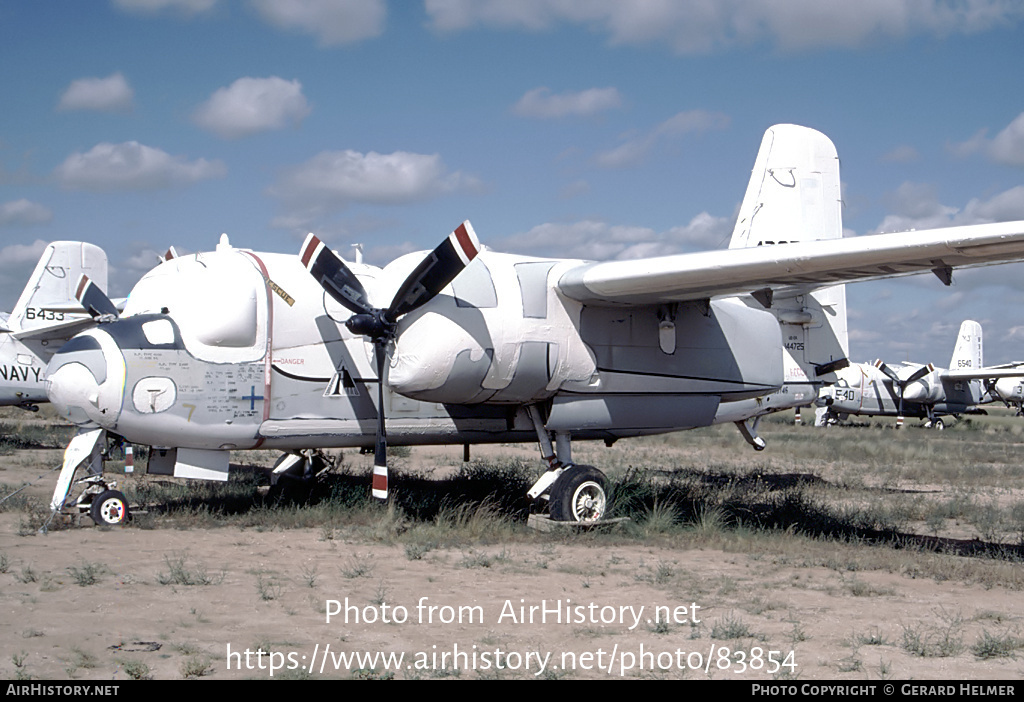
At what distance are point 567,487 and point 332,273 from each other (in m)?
4.10

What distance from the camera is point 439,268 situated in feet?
33.8

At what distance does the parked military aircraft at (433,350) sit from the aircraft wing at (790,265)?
3cm

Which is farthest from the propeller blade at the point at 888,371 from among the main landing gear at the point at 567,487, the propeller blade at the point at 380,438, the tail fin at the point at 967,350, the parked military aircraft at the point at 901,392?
the propeller blade at the point at 380,438

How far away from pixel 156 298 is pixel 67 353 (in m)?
1.38

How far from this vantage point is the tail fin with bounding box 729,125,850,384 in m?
15.1

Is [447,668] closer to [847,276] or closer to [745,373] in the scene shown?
[847,276]

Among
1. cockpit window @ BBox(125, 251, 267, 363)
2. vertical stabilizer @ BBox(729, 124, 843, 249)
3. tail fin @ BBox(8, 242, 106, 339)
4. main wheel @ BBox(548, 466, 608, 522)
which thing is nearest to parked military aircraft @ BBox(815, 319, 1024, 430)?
vertical stabilizer @ BBox(729, 124, 843, 249)

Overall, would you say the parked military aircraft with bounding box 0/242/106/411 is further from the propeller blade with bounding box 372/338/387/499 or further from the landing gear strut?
the propeller blade with bounding box 372/338/387/499

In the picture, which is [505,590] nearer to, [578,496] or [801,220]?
[578,496]

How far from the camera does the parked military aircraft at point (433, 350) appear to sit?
33.9 feet

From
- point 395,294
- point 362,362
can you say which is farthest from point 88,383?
point 395,294

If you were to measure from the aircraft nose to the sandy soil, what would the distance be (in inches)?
57.0
